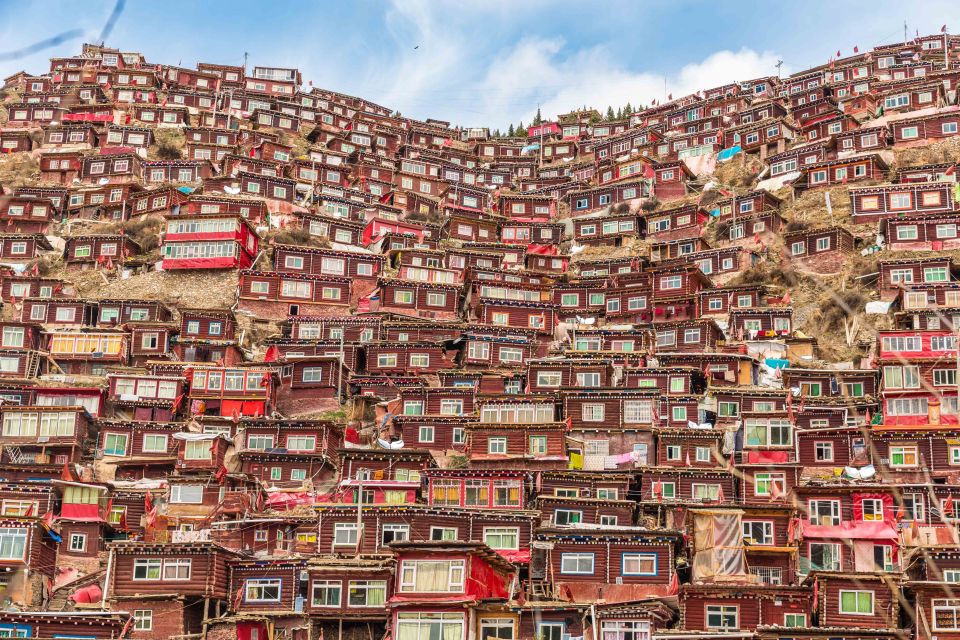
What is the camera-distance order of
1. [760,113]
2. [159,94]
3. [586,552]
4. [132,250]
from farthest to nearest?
[159,94] → [760,113] → [132,250] → [586,552]

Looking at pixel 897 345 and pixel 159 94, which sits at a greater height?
pixel 159 94

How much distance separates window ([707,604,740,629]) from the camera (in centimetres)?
4881

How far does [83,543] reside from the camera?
57.7m

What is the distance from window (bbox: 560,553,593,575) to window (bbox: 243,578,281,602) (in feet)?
45.8

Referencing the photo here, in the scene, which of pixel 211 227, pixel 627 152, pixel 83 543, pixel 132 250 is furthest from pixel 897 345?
pixel 627 152

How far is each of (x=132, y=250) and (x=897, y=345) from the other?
66608 millimetres

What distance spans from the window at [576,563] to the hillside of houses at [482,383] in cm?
14

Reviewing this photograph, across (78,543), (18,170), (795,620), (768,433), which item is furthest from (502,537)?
(18,170)

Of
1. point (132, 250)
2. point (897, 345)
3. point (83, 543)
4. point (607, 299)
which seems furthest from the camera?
point (132, 250)

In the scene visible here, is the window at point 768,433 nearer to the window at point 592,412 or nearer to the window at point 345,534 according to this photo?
the window at point 592,412

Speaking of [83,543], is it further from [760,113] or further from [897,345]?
[760,113]

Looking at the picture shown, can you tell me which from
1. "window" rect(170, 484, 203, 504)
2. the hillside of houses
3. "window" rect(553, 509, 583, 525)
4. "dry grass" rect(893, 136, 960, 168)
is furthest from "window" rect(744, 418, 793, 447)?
"dry grass" rect(893, 136, 960, 168)

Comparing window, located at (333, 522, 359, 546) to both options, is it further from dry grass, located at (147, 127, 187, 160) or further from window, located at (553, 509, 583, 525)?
dry grass, located at (147, 127, 187, 160)

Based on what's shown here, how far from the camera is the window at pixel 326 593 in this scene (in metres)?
49.5
